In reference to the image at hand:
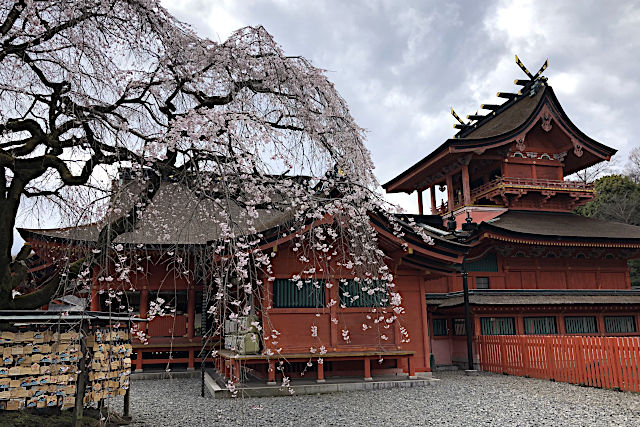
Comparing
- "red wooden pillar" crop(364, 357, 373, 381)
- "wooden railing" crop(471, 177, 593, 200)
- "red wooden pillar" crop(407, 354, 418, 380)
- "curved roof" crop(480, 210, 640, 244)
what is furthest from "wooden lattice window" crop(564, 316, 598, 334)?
"red wooden pillar" crop(364, 357, 373, 381)

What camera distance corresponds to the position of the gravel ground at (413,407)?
24.4ft

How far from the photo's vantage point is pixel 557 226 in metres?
17.2

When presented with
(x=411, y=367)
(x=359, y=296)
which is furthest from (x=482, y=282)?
(x=359, y=296)

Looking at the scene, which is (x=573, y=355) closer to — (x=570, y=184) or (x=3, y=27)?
(x=570, y=184)

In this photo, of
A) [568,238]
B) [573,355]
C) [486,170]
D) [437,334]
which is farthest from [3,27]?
[486,170]

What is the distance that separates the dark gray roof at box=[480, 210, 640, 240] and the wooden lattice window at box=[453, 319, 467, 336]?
306 cm

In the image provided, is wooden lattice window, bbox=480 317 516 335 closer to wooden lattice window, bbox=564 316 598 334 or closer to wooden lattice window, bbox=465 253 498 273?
wooden lattice window, bbox=465 253 498 273

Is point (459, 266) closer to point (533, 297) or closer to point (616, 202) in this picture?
point (533, 297)

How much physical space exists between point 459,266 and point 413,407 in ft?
23.0

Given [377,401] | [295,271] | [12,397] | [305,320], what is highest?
[295,271]

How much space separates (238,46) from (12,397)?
16.8 ft

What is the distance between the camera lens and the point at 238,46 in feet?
19.9

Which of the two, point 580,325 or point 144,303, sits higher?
point 144,303

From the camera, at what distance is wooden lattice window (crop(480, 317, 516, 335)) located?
583 inches
